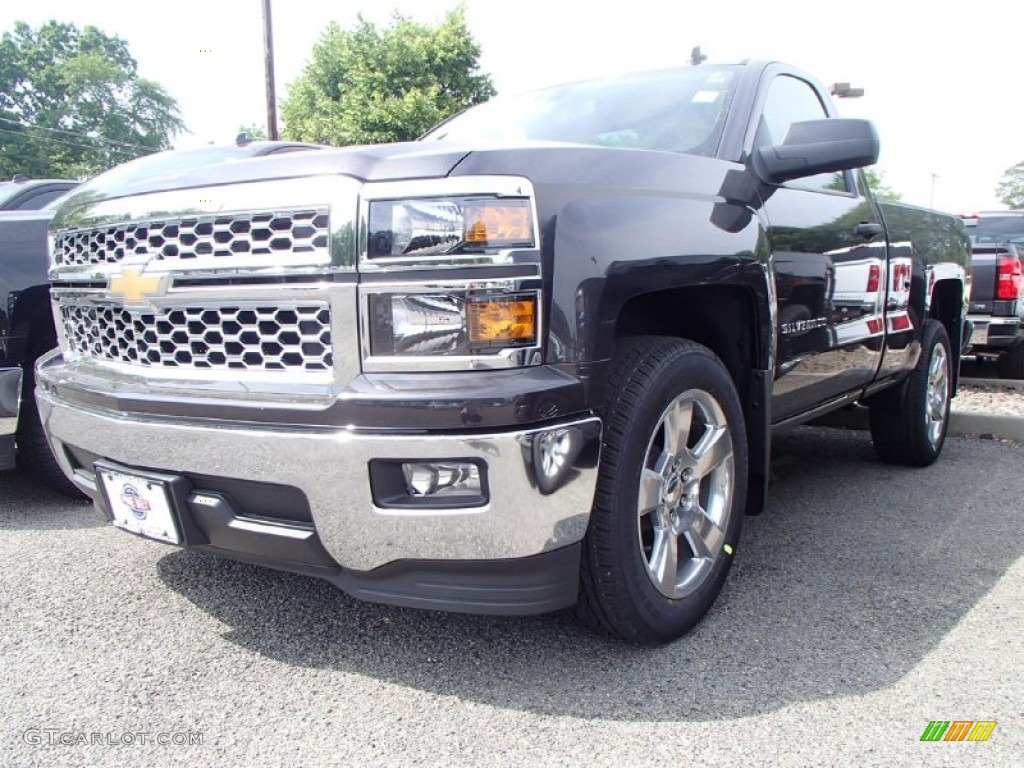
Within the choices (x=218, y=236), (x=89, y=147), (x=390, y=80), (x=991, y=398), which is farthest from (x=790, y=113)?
(x=89, y=147)

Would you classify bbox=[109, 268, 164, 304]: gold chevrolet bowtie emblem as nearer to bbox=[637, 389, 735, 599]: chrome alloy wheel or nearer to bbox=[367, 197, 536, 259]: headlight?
bbox=[367, 197, 536, 259]: headlight

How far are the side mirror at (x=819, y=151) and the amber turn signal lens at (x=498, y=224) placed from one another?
1262 mm

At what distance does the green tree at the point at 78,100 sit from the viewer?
54031 millimetres

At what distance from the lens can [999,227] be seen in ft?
35.6

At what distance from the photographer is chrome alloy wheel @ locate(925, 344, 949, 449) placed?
4691 mm

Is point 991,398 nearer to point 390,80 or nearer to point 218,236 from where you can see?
point 218,236

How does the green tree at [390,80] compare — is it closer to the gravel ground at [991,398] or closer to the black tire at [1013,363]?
the black tire at [1013,363]

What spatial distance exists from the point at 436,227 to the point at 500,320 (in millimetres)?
254

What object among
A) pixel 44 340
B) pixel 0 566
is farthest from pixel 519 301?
pixel 44 340

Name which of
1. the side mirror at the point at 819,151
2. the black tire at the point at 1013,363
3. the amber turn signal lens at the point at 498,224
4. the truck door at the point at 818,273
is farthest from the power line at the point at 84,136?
the amber turn signal lens at the point at 498,224

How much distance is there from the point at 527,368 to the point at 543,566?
477mm

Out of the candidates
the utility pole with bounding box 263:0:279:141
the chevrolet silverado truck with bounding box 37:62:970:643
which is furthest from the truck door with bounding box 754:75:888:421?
the utility pole with bounding box 263:0:279:141

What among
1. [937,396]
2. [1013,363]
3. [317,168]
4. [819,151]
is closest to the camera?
[317,168]

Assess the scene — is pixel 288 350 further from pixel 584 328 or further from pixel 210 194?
pixel 584 328
